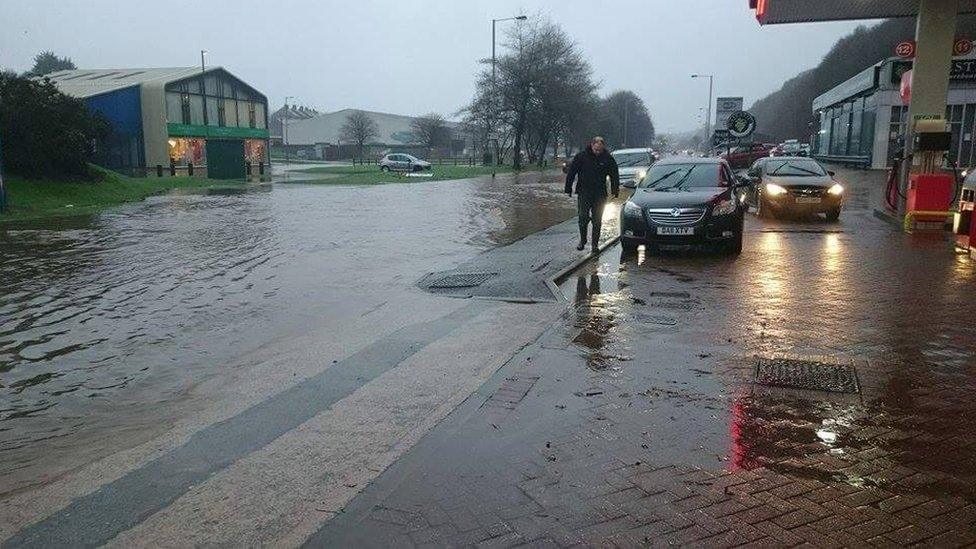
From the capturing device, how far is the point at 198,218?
1886 centimetres

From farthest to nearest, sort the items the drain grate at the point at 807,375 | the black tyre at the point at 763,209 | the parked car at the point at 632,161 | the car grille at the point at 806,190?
the parked car at the point at 632,161
the black tyre at the point at 763,209
the car grille at the point at 806,190
the drain grate at the point at 807,375

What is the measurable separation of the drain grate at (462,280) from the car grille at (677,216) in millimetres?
2939

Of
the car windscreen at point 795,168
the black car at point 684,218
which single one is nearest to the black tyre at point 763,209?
the car windscreen at point 795,168

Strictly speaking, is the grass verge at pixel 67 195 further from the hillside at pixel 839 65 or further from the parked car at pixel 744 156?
the hillside at pixel 839 65

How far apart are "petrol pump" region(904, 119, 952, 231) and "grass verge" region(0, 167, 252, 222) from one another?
20372 millimetres

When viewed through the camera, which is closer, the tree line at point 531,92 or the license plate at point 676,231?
the license plate at point 676,231

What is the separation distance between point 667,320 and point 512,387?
2.58 metres

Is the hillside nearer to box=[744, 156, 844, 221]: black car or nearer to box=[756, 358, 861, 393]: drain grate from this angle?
box=[744, 156, 844, 221]: black car

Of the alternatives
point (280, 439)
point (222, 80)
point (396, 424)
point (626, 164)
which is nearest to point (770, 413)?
point (396, 424)

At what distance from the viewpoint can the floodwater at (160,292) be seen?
5.07 m

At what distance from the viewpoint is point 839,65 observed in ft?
362

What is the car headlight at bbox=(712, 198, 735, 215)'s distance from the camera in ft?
36.3

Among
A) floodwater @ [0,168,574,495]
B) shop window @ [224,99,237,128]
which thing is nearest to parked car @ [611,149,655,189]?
floodwater @ [0,168,574,495]

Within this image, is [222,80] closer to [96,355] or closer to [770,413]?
[96,355]
